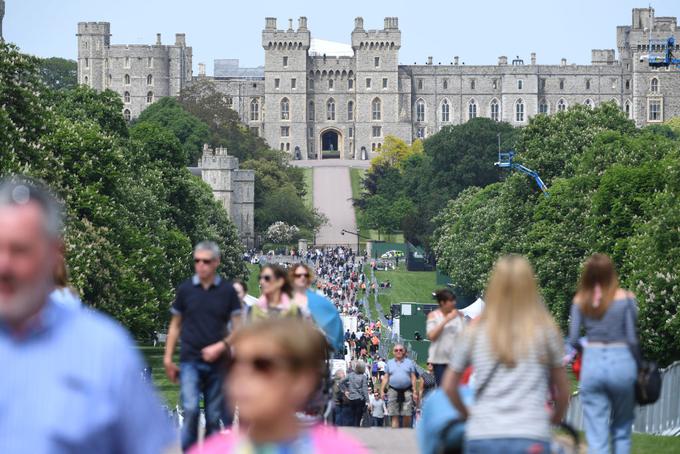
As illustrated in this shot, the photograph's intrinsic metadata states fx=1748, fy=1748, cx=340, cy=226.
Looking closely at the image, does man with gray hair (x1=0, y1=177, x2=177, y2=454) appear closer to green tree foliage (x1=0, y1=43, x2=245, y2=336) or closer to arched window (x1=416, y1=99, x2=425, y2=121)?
green tree foliage (x1=0, y1=43, x2=245, y2=336)

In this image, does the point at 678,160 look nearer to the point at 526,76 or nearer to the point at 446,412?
the point at 446,412

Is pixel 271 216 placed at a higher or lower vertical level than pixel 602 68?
lower

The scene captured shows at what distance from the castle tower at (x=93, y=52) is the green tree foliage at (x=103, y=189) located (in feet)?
303

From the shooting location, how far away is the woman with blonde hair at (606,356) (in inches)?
349

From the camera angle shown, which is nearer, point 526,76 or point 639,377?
point 639,377

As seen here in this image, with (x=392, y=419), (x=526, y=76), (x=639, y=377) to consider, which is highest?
(x=526, y=76)

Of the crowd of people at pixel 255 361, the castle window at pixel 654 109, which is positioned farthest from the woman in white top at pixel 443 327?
the castle window at pixel 654 109

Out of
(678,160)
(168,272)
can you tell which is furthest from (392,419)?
(168,272)

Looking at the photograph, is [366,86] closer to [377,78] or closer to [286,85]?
[377,78]

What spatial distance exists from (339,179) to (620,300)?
11724 cm

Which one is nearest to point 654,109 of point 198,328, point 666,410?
point 666,410

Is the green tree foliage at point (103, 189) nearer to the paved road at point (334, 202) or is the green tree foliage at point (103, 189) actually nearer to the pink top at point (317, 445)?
the pink top at point (317, 445)

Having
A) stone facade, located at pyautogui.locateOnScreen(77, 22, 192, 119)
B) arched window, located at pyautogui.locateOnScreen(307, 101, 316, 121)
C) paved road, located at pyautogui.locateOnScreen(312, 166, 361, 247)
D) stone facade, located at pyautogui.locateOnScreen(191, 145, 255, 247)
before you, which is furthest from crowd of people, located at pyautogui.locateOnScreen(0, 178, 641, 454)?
stone facade, located at pyautogui.locateOnScreen(77, 22, 192, 119)

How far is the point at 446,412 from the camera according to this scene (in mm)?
7090
